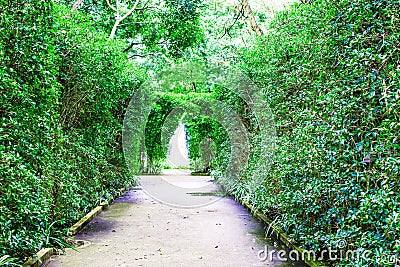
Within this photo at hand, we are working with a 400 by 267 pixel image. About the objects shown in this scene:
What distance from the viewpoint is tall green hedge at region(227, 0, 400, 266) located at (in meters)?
2.81

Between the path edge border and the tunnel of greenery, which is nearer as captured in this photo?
the tunnel of greenery

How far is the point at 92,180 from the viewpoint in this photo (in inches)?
283

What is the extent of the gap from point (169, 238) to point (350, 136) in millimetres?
3238

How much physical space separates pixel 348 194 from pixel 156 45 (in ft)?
37.8

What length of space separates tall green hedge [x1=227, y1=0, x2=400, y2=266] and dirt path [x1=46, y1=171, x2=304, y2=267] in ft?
2.95

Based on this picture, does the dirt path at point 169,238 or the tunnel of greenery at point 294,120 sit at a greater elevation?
the tunnel of greenery at point 294,120

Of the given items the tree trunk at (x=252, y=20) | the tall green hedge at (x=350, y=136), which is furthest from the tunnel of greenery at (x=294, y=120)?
the tree trunk at (x=252, y=20)

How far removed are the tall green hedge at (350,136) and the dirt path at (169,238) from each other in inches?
35.4

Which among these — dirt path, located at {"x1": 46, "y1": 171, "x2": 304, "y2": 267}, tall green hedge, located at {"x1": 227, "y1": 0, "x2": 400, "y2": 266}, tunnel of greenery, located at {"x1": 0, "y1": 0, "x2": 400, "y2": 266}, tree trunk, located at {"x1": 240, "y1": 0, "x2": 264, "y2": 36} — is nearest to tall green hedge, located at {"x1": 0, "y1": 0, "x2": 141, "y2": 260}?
tunnel of greenery, located at {"x1": 0, "y1": 0, "x2": 400, "y2": 266}

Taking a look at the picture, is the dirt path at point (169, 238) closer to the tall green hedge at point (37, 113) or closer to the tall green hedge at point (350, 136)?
the tall green hedge at point (37, 113)

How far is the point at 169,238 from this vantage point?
5.73 meters

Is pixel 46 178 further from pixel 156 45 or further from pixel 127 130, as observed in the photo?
pixel 156 45

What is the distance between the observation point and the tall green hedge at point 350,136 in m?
2.81

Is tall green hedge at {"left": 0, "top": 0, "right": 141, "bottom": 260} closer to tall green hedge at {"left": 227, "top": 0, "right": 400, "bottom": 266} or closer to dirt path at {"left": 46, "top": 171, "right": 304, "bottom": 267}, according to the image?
dirt path at {"left": 46, "top": 171, "right": 304, "bottom": 267}
